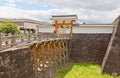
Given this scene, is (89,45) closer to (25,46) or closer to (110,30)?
(110,30)

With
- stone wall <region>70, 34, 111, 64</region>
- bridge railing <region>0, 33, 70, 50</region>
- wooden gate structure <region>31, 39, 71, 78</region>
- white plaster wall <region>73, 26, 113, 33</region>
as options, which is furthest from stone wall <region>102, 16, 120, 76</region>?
bridge railing <region>0, 33, 70, 50</region>

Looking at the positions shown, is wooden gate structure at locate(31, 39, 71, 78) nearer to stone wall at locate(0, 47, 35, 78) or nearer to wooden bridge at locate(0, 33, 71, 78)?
wooden bridge at locate(0, 33, 71, 78)

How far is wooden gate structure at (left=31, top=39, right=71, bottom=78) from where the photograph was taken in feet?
37.3

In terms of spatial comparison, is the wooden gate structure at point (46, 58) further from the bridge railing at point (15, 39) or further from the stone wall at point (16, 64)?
the stone wall at point (16, 64)

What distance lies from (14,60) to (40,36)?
4.05m

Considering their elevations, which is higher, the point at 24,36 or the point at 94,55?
the point at 24,36

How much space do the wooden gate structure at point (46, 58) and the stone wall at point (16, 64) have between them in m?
1.59

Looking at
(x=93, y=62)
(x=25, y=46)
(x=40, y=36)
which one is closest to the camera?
(x=25, y=46)

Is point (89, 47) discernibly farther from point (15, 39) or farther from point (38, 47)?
point (15, 39)

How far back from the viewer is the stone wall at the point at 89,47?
20344mm

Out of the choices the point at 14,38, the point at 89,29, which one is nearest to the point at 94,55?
the point at 89,29

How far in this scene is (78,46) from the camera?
20750 mm

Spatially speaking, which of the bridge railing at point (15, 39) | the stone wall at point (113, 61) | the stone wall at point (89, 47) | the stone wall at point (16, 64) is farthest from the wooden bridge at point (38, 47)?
the stone wall at point (113, 61)

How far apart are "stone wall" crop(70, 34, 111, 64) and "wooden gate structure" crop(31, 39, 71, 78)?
3.21ft
